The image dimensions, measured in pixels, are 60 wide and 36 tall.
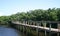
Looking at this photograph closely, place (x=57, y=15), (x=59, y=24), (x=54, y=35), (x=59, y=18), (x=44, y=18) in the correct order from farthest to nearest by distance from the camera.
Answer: (x=44, y=18) → (x=57, y=15) → (x=59, y=18) → (x=54, y=35) → (x=59, y=24)

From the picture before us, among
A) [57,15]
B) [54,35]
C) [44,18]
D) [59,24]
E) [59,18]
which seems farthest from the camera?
[44,18]

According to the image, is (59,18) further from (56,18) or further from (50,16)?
(50,16)

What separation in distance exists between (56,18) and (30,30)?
5132 millimetres

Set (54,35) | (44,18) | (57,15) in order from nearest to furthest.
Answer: (54,35) → (57,15) → (44,18)

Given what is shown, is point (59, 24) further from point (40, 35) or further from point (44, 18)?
point (44, 18)

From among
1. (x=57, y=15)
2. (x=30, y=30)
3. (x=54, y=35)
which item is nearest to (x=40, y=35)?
(x=54, y=35)

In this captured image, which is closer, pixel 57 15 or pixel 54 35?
pixel 54 35

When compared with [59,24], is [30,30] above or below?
below

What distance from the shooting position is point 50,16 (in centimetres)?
3266

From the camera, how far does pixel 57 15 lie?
32.1 m

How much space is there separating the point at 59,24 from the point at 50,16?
52.9 ft

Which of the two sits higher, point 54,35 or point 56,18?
point 56,18

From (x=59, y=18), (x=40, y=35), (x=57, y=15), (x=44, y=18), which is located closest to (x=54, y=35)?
(x=40, y=35)

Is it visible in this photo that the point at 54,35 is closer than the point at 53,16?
Yes
